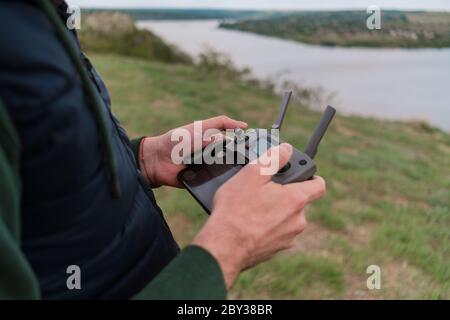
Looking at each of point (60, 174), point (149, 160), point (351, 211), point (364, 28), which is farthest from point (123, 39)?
point (60, 174)

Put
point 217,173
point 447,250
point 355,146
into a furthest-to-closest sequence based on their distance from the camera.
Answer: point 355,146 → point 447,250 → point 217,173

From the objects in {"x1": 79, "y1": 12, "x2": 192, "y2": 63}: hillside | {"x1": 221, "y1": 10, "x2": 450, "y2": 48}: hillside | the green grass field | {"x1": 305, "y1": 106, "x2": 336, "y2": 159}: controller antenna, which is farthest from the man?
{"x1": 79, "y1": 12, "x2": 192, "y2": 63}: hillside

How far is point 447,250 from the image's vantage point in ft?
11.7

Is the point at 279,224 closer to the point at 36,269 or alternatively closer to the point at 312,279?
the point at 36,269

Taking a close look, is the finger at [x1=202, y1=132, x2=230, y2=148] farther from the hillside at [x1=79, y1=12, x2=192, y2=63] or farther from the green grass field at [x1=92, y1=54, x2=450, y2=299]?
the hillside at [x1=79, y1=12, x2=192, y2=63]

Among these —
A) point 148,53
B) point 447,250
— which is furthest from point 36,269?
point 148,53

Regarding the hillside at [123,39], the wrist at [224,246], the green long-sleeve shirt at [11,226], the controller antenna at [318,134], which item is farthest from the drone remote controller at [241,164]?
the hillside at [123,39]

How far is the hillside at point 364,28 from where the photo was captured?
8.07ft

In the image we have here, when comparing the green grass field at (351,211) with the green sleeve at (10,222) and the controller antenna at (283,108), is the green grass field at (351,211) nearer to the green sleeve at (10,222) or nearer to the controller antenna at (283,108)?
the controller antenna at (283,108)

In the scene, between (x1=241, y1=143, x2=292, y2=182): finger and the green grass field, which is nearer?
(x1=241, y1=143, x2=292, y2=182): finger

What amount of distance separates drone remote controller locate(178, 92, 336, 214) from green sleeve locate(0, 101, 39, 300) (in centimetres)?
43

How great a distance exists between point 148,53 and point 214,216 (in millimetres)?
21458

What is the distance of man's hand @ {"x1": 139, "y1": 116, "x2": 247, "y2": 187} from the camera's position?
1.34m
